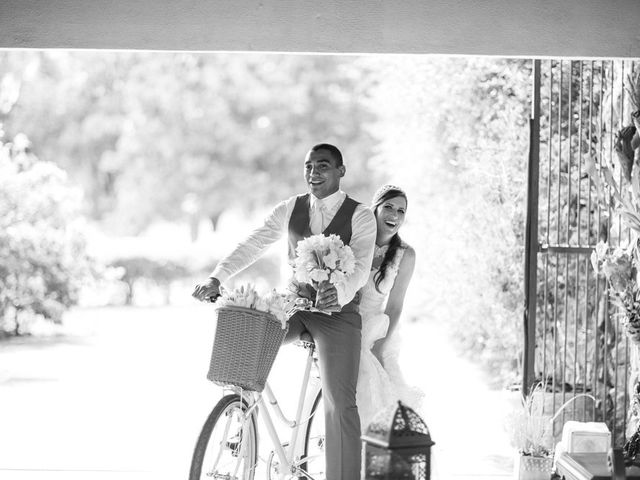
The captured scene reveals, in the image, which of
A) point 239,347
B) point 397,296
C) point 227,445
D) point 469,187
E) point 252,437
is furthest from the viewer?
point 469,187

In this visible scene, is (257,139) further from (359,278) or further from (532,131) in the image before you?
(359,278)

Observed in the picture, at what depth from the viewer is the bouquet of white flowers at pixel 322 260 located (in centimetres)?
452

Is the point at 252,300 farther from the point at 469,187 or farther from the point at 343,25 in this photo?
the point at 469,187

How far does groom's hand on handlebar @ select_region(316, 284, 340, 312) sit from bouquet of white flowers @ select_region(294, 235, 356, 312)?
43 mm

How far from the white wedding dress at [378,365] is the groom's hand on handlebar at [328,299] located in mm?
654

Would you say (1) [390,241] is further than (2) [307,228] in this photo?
Yes

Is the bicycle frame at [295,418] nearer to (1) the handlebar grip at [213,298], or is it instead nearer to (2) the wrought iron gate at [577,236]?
(1) the handlebar grip at [213,298]

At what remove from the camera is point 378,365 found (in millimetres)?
5238

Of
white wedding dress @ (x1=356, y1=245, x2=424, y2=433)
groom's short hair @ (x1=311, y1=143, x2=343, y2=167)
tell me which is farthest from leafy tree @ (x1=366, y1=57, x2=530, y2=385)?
groom's short hair @ (x1=311, y1=143, x2=343, y2=167)

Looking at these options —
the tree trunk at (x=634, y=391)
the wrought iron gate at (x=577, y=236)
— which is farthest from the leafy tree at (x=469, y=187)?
the tree trunk at (x=634, y=391)

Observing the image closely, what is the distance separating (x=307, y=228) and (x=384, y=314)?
2.19 feet

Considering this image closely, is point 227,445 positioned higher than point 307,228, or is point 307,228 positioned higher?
point 307,228

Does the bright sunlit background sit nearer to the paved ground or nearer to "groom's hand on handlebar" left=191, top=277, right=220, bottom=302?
the paved ground

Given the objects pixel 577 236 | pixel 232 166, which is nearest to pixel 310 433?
pixel 577 236
